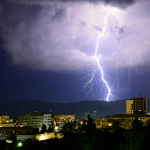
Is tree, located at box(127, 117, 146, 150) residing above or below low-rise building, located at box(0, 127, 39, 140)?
above

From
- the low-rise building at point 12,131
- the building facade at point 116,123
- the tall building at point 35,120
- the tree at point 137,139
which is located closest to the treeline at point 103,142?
the tree at point 137,139

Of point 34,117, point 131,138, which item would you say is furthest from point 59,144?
point 34,117

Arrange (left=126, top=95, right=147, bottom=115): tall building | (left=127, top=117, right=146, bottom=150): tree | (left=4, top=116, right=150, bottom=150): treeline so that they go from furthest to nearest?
(left=126, top=95, right=147, bottom=115): tall building, (left=4, top=116, right=150, bottom=150): treeline, (left=127, top=117, right=146, bottom=150): tree

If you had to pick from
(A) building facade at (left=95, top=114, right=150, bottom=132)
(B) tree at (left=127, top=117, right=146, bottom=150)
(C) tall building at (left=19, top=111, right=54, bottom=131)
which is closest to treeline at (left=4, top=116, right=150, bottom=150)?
(B) tree at (left=127, top=117, right=146, bottom=150)

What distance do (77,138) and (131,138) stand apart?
736 centimetres

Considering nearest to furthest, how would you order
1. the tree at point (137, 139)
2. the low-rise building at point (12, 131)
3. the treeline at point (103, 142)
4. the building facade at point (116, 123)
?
the tree at point (137, 139), the treeline at point (103, 142), the low-rise building at point (12, 131), the building facade at point (116, 123)

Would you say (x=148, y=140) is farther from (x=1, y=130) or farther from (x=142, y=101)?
(x=142, y=101)

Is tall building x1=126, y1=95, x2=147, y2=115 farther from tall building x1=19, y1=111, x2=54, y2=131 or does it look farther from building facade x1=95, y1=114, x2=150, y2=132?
building facade x1=95, y1=114, x2=150, y2=132

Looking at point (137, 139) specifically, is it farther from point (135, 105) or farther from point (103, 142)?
point (135, 105)

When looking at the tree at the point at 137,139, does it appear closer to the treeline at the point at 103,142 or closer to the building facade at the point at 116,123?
the treeline at the point at 103,142

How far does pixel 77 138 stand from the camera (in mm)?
28797

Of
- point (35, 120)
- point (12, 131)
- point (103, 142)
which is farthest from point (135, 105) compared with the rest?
point (103, 142)

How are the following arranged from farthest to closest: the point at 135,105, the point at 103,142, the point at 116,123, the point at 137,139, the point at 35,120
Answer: the point at 135,105 < the point at 35,120 < the point at 116,123 < the point at 103,142 < the point at 137,139

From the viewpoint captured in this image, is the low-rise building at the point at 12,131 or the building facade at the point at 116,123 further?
the building facade at the point at 116,123
